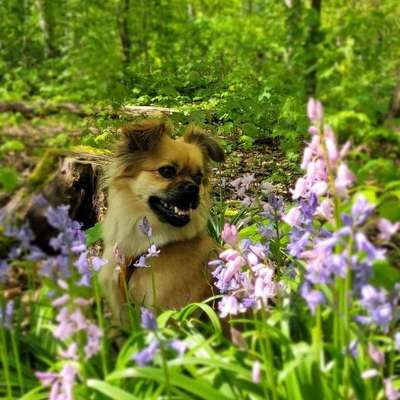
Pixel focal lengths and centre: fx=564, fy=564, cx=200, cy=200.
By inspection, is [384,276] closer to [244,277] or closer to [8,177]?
[244,277]

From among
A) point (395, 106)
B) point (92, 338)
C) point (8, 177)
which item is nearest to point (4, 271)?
point (8, 177)

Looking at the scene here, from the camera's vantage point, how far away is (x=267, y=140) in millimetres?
6250

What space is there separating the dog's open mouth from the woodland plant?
1402 mm

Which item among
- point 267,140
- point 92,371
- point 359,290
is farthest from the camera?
point 267,140

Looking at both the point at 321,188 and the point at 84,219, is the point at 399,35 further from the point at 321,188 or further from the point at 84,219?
the point at 84,219

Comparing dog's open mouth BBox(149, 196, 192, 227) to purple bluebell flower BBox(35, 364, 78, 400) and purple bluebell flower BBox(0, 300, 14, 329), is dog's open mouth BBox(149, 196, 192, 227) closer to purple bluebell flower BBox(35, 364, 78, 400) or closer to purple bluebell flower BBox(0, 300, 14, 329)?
purple bluebell flower BBox(0, 300, 14, 329)

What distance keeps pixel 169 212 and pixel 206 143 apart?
2.41 ft

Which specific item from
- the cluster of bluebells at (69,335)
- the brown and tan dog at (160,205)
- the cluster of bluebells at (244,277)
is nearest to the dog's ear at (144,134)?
the brown and tan dog at (160,205)

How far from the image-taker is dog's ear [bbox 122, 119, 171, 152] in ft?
13.0

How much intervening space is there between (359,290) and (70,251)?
96 cm

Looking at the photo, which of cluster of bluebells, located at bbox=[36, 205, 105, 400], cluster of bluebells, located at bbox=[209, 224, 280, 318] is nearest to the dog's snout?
cluster of bluebells, located at bbox=[209, 224, 280, 318]

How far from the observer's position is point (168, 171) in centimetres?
400

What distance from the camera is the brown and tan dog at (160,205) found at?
3704mm

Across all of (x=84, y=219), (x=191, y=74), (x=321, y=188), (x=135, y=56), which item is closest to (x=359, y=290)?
(x=321, y=188)
